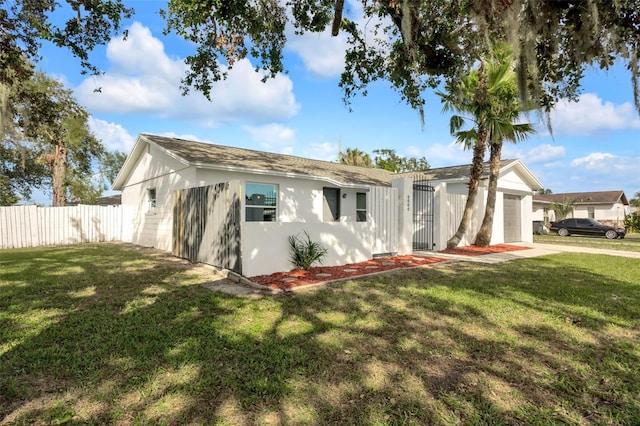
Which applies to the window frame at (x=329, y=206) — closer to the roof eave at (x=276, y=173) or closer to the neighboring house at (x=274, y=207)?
the neighboring house at (x=274, y=207)

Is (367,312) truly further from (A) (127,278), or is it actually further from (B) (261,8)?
(B) (261,8)

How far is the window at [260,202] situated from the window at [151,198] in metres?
4.82

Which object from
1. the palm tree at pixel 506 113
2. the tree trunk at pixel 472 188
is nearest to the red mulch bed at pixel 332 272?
the tree trunk at pixel 472 188

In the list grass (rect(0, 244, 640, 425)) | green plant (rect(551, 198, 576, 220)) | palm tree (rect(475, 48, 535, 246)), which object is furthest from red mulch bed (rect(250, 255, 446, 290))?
green plant (rect(551, 198, 576, 220))

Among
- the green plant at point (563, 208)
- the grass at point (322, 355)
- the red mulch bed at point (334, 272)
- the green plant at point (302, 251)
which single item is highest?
the green plant at point (563, 208)

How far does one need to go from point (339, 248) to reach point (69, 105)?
2158 cm

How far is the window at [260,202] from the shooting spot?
11.6m

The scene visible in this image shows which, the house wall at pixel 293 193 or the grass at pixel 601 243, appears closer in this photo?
the house wall at pixel 293 193

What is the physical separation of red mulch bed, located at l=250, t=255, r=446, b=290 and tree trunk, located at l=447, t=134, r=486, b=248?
139 inches

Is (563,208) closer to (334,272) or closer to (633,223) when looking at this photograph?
(633,223)

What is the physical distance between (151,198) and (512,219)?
1753 centimetres

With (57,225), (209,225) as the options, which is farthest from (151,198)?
(209,225)

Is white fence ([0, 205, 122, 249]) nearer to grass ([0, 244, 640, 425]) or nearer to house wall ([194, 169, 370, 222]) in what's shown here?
house wall ([194, 169, 370, 222])

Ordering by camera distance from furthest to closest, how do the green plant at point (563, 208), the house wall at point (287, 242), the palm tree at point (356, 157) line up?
the palm tree at point (356, 157) < the green plant at point (563, 208) < the house wall at point (287, 242)
